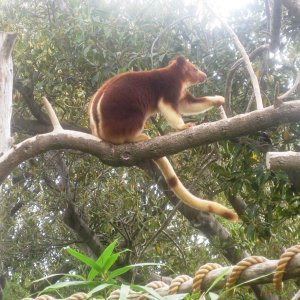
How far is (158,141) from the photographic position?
2.34 m

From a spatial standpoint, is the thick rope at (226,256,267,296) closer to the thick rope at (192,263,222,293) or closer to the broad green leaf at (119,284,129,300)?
the thick rope at (192,263,222,293)

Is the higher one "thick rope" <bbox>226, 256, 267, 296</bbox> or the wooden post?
the wooden post

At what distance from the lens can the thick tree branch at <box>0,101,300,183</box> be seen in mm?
2080

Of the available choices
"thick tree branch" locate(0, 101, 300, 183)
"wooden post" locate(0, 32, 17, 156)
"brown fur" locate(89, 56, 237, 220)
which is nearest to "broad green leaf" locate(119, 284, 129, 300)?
"thick tree branch" locate(0, 101, 300, 183)

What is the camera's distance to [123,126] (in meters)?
2.60

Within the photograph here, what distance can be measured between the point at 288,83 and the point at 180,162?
1.04 meters

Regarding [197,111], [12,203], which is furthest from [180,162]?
[12,203]

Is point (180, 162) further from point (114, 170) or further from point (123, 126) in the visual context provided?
point (123, 126)

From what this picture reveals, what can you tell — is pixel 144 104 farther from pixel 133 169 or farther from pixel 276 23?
pixel 133 169

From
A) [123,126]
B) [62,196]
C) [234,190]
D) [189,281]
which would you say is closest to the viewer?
[189,281]

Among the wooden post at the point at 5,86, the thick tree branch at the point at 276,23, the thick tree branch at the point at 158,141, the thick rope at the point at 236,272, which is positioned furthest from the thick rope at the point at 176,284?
the thick tree branch at the point at 276,23

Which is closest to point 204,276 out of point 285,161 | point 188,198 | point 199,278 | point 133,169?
point 199,278

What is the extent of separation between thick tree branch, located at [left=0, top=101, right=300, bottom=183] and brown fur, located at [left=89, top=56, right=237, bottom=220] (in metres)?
0.09

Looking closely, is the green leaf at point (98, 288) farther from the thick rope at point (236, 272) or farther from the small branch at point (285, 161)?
the small branch at point (285, 161)
